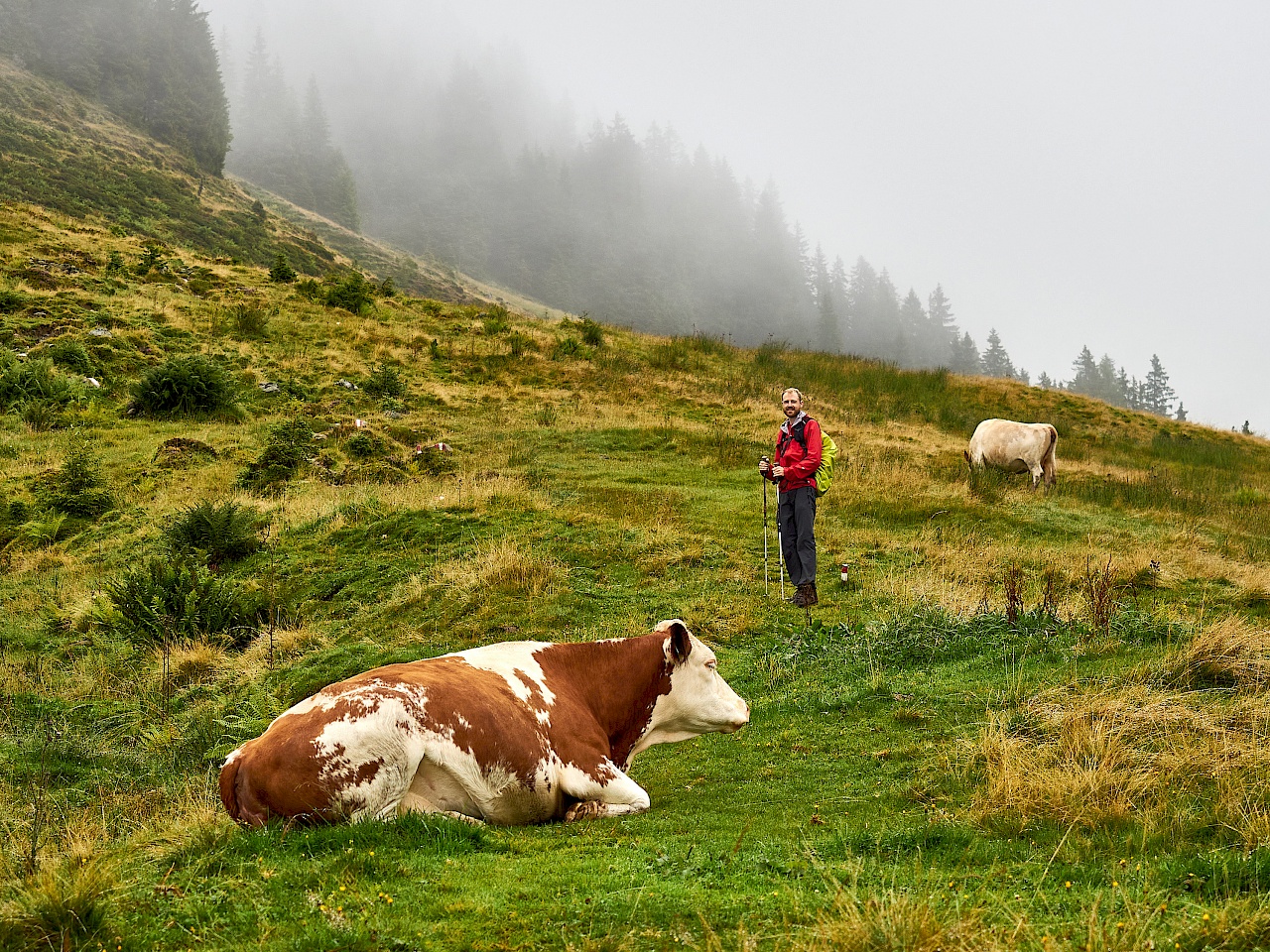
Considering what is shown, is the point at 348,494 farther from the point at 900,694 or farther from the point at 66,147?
the point at 66,147

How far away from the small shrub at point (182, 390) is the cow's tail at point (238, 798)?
16990mm

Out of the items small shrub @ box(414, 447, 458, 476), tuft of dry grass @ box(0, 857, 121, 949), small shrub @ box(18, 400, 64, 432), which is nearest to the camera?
tuft of dry grass @ box(0, 857, 121, 949)

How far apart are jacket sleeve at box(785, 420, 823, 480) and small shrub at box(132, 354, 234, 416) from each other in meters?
14.8

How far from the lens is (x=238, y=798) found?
429 cm

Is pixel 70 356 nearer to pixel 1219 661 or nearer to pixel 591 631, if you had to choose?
pixel 591 631

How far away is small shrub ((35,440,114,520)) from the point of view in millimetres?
14289

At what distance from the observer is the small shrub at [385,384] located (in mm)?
21938

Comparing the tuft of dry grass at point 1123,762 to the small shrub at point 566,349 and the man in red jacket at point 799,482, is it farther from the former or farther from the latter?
the small shrub at point 566,349

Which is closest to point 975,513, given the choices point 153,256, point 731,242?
point 153,256

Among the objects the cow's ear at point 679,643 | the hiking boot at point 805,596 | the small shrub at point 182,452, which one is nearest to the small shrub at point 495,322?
the small shrub at point 182,452

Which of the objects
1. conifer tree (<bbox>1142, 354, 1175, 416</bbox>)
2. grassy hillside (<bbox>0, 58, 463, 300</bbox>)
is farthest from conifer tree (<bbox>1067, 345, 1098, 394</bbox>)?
grassy hillside (<bbox>0, 58, 463, 300</bbox>)

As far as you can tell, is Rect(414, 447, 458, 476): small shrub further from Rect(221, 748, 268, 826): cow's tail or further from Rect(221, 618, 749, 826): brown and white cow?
Rect(221, 748, 268, 826): cow's tail

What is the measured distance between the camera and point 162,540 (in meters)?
12.8

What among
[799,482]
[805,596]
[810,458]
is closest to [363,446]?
[799,482]
